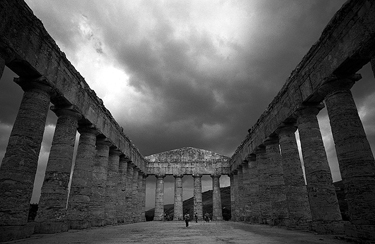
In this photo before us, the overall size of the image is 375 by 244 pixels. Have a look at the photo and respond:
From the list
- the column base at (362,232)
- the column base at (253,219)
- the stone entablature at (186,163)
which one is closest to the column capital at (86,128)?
the column base at (362,232)

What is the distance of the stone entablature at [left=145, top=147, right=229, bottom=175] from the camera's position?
31625 mm

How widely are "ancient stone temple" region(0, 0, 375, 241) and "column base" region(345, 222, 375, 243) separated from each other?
0.03 m

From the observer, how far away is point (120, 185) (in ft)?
69.8

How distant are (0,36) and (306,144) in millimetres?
13272

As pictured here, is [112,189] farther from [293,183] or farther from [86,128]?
[293,183]

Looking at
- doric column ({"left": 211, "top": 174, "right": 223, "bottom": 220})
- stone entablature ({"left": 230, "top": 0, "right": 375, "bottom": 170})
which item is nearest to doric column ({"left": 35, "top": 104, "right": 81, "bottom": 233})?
stone entablature ({"left": 230, "top": 0, "right": 375, "bottom": 170})

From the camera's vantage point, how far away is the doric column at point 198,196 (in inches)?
1179

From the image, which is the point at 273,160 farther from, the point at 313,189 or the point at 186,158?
the point at 186,158

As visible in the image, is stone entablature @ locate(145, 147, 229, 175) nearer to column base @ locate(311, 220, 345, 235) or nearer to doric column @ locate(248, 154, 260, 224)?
doric column @ locate(248, 154, 260, 224)

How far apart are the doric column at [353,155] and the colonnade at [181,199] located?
76.9 feet

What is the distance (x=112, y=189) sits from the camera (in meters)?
18.6

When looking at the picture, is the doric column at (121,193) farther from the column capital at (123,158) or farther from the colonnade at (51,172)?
the colonnade at (51,172)

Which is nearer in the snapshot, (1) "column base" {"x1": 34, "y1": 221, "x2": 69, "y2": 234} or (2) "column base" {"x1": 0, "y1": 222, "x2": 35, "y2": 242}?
(2) "column base" {"x1": 0, "y1": 222, "x2": 35, "y2": 242}

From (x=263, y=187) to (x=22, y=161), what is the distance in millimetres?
16171
